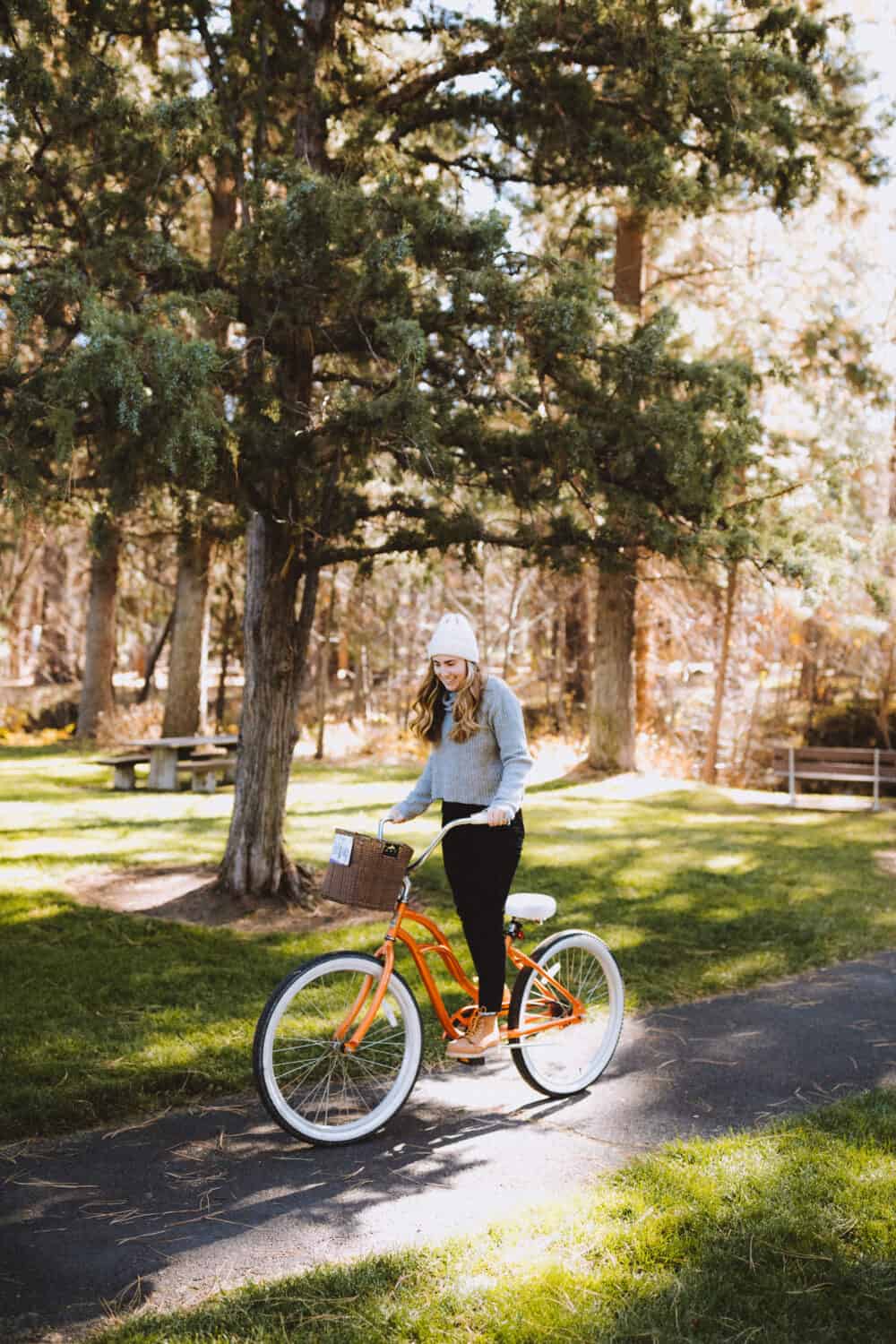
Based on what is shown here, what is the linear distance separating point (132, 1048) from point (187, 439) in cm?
297

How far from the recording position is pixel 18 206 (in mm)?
6504

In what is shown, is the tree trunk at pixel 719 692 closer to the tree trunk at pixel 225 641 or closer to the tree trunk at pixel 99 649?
the tree trunk at pixel 225 641

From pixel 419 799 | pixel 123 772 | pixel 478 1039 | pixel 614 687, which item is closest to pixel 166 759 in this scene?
pixel 123 772

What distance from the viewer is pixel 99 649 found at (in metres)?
20.1

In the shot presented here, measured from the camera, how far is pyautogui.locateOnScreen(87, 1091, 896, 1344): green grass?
3.02 meters

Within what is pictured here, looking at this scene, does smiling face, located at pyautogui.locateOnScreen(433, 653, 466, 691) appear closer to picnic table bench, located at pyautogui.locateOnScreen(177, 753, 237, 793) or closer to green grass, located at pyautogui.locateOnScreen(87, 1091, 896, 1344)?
green grass, located at pyautogui.locateOnScreen(87, 1091, 896, 1344)

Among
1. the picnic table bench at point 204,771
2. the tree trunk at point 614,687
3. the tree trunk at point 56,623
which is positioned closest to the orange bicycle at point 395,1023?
the picnic table bench at point 204,771

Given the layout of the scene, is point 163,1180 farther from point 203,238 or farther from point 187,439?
point 203,238

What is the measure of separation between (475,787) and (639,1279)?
6.46ft

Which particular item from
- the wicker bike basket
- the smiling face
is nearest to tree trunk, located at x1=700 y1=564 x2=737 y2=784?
the smiling face

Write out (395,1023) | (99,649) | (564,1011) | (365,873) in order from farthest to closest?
(99,649) < (564,1011) < (395,1023) < (365,873)

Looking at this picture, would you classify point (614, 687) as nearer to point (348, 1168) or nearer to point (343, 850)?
point (343, 850)

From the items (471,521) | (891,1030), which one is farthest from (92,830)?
(891,1030)

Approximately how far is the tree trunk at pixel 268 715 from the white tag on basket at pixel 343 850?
13.2 ft
